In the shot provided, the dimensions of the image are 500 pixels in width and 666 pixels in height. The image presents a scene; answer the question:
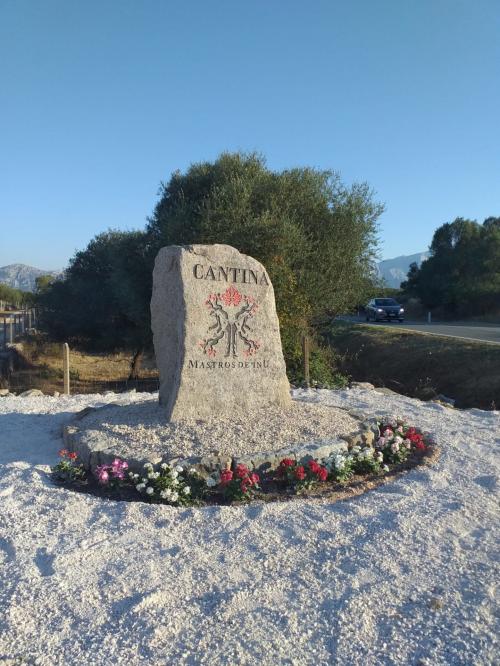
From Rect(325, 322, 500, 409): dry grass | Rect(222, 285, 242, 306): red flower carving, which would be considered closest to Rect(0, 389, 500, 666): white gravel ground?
Rect(222, 285, 242, 306): red flower carving

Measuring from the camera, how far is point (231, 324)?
6.85 meters

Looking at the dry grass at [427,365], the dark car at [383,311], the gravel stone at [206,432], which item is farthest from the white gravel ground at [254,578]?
the dark car at [383,311]

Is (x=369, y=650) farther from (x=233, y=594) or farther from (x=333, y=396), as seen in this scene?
(x=333, y=396)

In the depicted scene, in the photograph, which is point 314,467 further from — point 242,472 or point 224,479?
point 224,479

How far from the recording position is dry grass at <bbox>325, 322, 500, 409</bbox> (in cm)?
1327

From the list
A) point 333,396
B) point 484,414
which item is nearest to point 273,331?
point 333,396

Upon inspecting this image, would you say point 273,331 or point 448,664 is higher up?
point 273,331

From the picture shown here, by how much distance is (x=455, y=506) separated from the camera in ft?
15.0

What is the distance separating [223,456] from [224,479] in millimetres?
524

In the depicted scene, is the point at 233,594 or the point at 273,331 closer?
the point at 233,594

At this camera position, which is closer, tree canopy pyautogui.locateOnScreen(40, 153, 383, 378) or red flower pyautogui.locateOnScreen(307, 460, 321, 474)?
red flower pyautogui.locateOnScreen(307, 460, 321, 474)

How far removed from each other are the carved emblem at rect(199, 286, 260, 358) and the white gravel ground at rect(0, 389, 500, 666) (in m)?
2.50

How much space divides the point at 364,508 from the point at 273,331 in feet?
10.2

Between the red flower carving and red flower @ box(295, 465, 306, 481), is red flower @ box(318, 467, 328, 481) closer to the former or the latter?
red flower @ box(295, 465, 306, 481)
